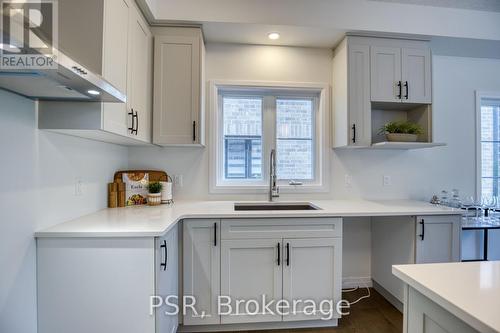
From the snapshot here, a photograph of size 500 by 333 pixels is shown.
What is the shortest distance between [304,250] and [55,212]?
164 cm

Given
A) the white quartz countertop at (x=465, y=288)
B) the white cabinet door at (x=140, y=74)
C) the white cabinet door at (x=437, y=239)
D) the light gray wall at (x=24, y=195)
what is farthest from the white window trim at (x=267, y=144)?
the white quartz countertop at (x=465, y=288)

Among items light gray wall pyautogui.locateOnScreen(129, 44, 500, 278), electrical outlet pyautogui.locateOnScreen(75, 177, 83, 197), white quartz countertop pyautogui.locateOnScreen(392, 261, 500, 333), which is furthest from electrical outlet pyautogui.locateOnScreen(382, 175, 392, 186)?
electrical outlet pyautogui.locateOnScreen(75, 177, 83, 197)

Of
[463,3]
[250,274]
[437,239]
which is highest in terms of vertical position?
[463,3]

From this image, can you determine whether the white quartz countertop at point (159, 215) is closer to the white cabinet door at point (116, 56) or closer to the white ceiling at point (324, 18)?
the white cabinet door at point (116, 56)

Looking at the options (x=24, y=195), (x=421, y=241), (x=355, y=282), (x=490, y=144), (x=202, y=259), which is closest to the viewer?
(x=24, y=195)

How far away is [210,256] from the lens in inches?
72.0

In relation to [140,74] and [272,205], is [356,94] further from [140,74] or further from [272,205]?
[140,74]

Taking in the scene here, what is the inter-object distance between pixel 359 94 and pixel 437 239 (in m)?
1.36

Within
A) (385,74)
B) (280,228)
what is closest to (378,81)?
(385,74)

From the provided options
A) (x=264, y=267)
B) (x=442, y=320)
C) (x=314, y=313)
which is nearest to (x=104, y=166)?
(x=264, y=267)

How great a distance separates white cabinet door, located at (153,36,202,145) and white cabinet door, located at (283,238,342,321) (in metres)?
1.23

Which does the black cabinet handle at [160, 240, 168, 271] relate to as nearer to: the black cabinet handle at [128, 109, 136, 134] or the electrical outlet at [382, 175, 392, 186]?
the black cabinet handle at [128, 109, 136, 134]

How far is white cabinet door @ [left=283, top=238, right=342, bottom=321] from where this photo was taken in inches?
73.6

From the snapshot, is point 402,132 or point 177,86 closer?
point 177,86
